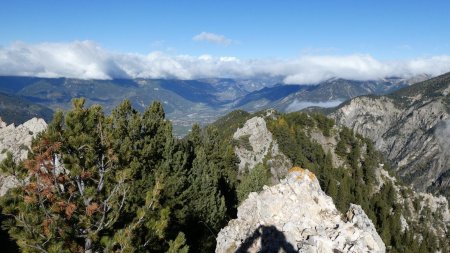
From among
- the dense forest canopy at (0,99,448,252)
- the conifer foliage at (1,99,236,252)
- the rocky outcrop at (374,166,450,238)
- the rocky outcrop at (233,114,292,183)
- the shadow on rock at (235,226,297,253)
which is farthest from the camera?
the rocky outcrop at (374,166,450,238)

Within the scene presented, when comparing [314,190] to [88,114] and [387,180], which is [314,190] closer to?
[88,114]

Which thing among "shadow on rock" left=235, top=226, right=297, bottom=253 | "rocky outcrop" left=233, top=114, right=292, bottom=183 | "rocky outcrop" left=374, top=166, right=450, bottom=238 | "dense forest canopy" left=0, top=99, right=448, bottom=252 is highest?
"dense forest canopy" left=0, top=99, right=448, bottom=252

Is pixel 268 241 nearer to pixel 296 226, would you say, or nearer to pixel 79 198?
pixel 296 226

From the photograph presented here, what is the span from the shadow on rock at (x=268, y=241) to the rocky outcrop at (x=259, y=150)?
3610 inches

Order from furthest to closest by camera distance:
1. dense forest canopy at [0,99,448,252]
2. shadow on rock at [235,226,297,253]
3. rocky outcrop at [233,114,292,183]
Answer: rocky outcrop at [233,114,292,183]
shadow on rock at [235,226,297,253]
dense forest canopy at [0,99,448,252]

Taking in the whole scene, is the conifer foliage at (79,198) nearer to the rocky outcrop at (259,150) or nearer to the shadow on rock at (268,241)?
the shadow on rock at (268,241)

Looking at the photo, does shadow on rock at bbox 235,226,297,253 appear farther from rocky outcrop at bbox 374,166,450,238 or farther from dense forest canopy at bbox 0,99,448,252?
rocky outcrop at bbox 374,166,450,238

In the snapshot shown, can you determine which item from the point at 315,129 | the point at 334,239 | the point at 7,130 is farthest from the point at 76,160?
the point at 315,129

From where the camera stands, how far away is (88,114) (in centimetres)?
2545

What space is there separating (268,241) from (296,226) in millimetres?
4017

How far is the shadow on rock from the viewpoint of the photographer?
39316mm

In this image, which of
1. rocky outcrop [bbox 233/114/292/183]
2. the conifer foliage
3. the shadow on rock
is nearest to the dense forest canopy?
the conifer foliage

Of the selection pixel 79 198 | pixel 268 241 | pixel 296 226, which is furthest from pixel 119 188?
pixel 296 226

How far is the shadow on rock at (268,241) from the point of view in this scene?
129ft
